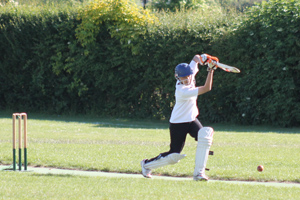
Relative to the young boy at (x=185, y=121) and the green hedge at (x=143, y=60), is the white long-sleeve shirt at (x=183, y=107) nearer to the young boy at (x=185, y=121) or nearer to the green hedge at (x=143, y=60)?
the young boy at (x=185, y=121)

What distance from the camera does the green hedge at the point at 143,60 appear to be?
15.0m

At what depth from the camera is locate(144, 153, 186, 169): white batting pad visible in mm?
6730

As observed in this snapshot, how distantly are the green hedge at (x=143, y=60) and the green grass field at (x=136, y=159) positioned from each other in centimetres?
122

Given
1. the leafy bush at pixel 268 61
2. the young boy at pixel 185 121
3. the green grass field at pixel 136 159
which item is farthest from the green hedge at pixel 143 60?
the young boy at pixel 185 121

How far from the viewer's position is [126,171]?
7.94 metres

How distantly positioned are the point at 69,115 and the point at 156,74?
3999 millimetres

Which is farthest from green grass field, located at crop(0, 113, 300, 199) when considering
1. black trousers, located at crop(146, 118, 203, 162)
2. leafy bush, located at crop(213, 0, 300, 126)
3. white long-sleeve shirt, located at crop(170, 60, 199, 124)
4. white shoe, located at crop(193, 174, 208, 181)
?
white long-sleeve shirt, located at crop(170, 60, 199, 124)

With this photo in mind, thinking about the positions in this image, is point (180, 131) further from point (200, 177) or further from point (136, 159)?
point (136, 159)

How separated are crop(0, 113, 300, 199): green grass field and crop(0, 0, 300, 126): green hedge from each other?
1.22 m

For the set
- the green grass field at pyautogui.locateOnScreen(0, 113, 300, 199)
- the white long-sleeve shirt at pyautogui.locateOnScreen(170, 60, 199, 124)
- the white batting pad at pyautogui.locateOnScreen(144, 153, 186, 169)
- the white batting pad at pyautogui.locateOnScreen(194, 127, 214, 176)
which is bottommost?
the green grass field at pyautogui.locateOnScreen(0, 113, 300, 199)

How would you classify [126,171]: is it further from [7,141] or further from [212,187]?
[7,141]

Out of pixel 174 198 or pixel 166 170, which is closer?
pixel 174 198

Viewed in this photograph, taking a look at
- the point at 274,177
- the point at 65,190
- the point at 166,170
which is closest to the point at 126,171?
the point at 166,170

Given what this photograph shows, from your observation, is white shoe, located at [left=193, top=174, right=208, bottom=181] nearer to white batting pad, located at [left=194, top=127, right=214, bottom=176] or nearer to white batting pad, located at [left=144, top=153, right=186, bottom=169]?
white batting pad, located at [left=194, top=127, right=214, bottom=176]
